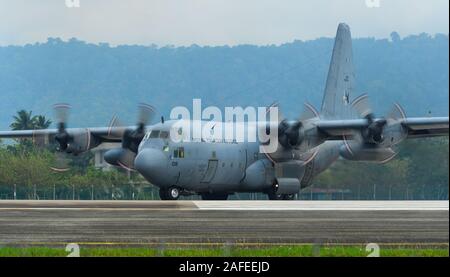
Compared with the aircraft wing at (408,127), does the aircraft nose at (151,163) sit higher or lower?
lower

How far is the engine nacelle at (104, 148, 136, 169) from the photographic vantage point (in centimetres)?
4981

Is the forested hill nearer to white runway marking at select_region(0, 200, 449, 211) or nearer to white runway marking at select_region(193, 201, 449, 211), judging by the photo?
→ white runway marking at select_region(193, 201, 449, 211)

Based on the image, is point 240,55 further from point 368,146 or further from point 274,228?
point 274,228

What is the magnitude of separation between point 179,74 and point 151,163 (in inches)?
1401

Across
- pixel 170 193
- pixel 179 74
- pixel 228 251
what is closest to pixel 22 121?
pixel 179 74

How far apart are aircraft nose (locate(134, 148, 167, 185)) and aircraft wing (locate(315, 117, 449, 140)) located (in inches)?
317

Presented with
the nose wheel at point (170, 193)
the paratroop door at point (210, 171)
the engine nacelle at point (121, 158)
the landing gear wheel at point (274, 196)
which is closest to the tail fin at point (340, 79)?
the landing gear wheel at point (274, 196)

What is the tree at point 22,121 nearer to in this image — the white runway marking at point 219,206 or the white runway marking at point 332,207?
the white runway marking at point 219,206

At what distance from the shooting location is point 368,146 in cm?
4450

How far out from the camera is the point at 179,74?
8006cm

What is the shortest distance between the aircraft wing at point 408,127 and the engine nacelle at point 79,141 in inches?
511

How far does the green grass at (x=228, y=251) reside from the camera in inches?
590
